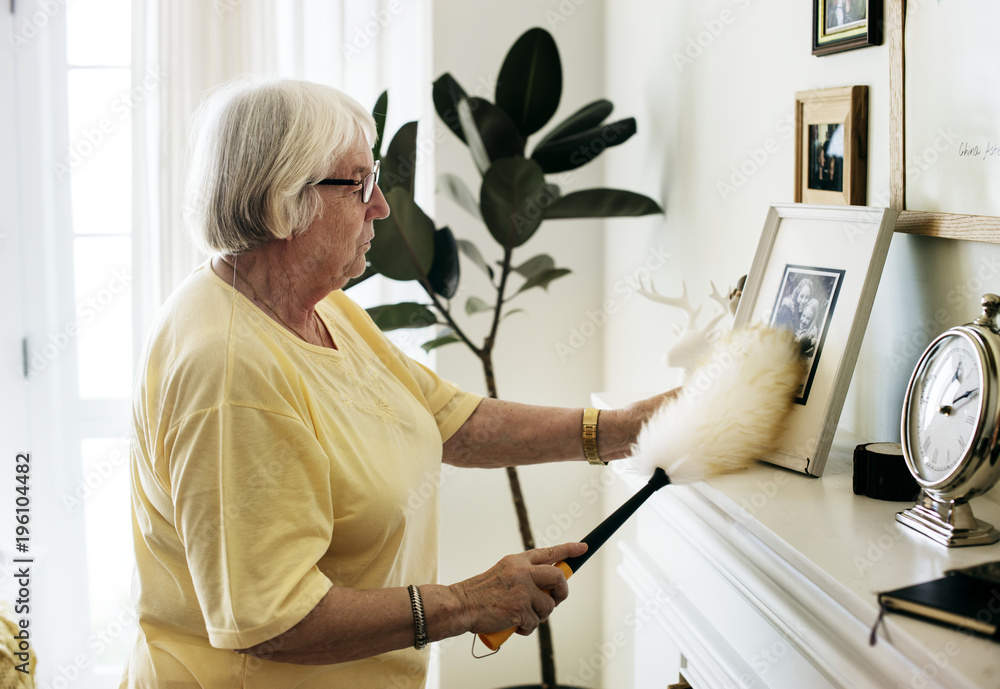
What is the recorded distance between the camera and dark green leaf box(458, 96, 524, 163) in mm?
1875

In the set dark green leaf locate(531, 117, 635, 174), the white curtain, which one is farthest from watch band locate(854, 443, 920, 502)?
the white curtain

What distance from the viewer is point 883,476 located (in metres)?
0.90

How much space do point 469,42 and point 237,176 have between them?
4.91ft

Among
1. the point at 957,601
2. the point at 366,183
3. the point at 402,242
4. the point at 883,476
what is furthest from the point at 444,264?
the point at 957,601

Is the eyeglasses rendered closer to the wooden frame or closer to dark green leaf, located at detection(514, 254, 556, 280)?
the wooden frame

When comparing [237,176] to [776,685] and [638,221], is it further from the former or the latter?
[638,221]

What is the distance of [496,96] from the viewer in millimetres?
1947

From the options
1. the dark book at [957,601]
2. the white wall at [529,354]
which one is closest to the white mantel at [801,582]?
the dark book at [957,601]

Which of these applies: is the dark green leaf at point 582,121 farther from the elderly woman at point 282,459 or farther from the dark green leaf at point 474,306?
the elderly woman at point 282,459

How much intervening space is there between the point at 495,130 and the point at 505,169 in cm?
14

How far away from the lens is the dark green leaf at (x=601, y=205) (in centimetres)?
191

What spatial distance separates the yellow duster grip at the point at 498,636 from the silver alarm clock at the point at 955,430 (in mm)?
399

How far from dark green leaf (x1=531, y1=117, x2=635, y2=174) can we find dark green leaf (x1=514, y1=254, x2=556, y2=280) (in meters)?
0.25

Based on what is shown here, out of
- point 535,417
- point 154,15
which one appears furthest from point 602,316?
point 154,15
